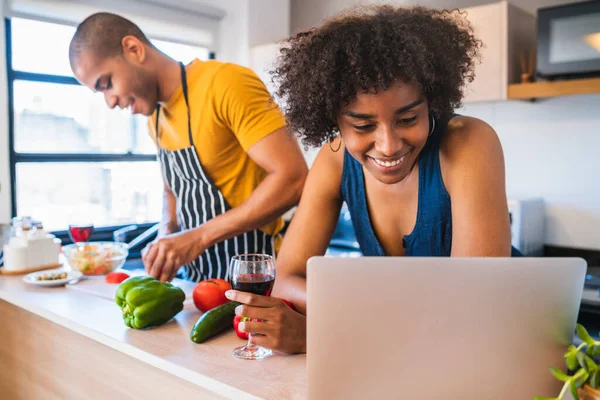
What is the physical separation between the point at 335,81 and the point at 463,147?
29cm

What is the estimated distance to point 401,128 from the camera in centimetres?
103

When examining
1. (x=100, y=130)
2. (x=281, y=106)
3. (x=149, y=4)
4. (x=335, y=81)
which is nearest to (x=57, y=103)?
(x=100, y=130)

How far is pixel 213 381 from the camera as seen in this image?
0.90 meters

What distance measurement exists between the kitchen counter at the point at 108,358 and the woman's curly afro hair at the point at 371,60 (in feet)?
1.62

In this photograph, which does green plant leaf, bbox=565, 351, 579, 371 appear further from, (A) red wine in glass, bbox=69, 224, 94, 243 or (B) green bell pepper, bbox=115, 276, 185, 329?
(A) red wine in glass, bbox=69, 224, 94, 243

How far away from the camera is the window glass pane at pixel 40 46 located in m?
2.74

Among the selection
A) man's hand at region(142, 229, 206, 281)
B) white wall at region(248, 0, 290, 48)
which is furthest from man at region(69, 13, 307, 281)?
white wall at region(248, 0, 290, 48)

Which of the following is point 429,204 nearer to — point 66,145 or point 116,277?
point 116,277

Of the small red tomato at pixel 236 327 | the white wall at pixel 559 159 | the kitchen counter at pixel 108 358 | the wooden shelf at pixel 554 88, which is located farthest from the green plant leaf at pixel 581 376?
the white wall at pixel 559 159

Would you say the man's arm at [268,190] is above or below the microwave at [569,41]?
below

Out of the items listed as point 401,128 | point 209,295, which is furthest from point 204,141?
point 401,128

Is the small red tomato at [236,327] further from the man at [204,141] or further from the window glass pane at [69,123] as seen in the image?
the window glass pane at [69,123]

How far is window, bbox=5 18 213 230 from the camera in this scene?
2801 mm

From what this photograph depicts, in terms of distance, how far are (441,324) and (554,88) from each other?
6.39 feet
